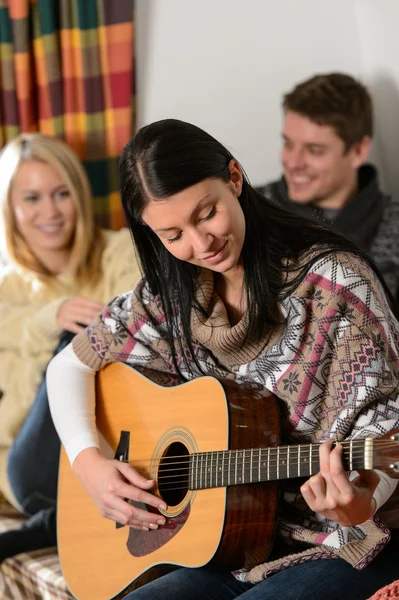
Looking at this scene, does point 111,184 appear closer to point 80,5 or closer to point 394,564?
point 80,5

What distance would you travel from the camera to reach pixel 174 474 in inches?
52.2

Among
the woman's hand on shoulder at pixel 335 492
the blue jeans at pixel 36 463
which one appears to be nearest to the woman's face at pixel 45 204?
the blue jeans at pixel 36 463

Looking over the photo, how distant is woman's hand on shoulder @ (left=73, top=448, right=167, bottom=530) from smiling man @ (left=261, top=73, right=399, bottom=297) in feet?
3.04

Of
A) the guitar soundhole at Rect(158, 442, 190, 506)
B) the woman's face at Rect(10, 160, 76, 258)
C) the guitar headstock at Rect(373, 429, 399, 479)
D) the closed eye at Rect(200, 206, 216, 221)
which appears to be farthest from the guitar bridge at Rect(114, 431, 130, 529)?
the woman's face at Rect(10, 160, 76, 258)

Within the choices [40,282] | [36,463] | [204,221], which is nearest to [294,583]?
[204,221]

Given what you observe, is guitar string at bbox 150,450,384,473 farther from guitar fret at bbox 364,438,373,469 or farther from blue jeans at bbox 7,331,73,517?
blue jeans at bbox 7,331,73,517

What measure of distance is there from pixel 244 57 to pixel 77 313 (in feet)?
2.88

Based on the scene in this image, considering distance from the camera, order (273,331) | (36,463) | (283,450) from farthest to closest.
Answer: (36,463)
(273,331)
(283,450)

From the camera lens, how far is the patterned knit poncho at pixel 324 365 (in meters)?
1.16

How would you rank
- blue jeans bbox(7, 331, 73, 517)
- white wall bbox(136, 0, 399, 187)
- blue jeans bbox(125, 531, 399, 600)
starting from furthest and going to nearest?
white wall bbox(136, 0, 399, 187), blue jeans bbox(7, 331, 73, 517), blue jeans bbox(125, 531, 399, 600)

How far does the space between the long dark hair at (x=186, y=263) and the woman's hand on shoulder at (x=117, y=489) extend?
0.22 meters

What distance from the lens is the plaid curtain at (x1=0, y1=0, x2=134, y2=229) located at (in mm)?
2225

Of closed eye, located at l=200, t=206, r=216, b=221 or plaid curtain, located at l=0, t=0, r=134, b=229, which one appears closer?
closed eye, located at l=200, t=206, r=216, b=221

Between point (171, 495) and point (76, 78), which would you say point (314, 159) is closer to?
point (76, 78)
